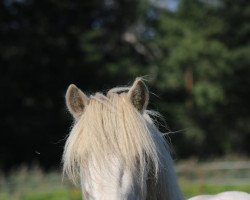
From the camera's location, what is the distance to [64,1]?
118ft

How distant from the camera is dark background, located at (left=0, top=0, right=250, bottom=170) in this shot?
32531mm

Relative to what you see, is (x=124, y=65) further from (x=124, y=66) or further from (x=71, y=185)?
(x=71, y=185)

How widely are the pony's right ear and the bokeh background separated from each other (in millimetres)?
26825

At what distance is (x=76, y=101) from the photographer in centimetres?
367

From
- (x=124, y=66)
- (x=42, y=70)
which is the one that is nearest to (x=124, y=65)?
(x=124, y=66)

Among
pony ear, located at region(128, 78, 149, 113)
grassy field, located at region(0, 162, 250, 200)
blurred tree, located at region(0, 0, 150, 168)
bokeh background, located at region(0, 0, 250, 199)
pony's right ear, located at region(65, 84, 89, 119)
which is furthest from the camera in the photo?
bokeh background, located at region(0, 0, 250, 199)

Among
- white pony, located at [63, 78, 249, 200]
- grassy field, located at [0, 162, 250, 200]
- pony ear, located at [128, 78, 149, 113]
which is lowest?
grassy field, located at [0, 162, 250, 200]

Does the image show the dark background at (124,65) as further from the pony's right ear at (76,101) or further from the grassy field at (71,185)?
the pony's right ear at (76,101)

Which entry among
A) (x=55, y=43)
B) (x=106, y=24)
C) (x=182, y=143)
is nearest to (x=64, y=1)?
(x=55, y=43)

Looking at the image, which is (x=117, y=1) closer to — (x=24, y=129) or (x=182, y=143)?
(x=182, y=143)

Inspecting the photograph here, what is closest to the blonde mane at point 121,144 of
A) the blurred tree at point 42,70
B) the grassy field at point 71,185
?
the grassy field at point 71,185

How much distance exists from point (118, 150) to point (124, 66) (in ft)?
116

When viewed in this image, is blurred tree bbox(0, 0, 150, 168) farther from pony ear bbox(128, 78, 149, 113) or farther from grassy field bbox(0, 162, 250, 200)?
pony ear bbox(128, 78, 149, 113)

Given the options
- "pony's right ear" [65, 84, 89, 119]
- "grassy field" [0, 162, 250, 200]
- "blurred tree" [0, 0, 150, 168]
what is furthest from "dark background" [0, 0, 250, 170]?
"pony's right ear" [65, 84, 89, 119]
